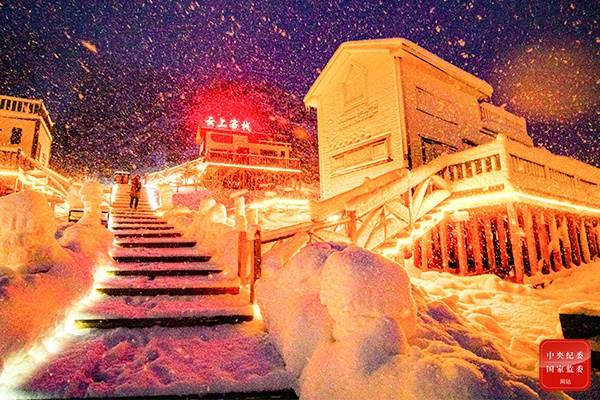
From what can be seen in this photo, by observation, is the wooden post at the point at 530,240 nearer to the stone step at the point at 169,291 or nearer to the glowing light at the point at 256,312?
the glowing light at the point at 256,312

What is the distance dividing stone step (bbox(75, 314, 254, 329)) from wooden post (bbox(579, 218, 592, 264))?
13967 mm

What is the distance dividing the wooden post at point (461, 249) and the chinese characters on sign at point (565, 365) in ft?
23.8

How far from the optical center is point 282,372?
10.7 feet

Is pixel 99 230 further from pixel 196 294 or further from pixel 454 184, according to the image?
pixel 454 184

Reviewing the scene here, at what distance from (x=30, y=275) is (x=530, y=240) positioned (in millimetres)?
11910

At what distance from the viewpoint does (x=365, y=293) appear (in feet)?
9.08

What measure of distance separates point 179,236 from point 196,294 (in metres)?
4.65

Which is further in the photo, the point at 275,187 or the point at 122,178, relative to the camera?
the point at 275,187

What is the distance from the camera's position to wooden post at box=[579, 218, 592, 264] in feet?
39.3

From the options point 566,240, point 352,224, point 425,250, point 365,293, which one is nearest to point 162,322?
point 365,293

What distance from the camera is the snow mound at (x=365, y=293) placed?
2738mm

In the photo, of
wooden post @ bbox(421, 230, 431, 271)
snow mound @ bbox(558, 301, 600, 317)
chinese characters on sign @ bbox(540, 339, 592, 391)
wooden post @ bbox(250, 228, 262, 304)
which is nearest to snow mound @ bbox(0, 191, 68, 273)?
wooden post @ bbox(250, 228, 262, 304)

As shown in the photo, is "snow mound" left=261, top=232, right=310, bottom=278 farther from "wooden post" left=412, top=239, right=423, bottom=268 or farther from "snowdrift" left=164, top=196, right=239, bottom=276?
"wooden post" left=412, top=239, right=423, bottom=268

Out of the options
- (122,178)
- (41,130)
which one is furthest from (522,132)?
(41,130)
